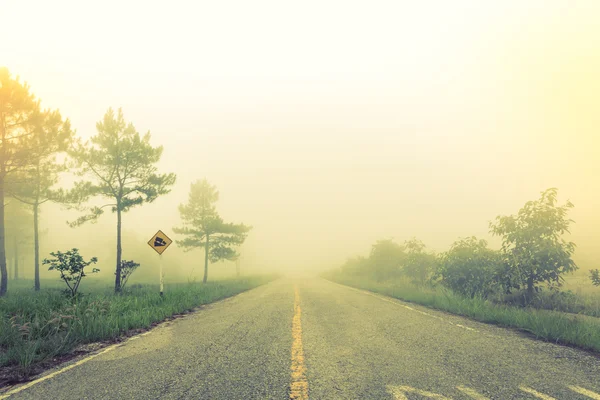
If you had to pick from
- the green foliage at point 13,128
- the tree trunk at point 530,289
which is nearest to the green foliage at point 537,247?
the tree trunk at point 530,289

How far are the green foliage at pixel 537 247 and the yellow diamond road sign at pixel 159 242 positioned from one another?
43.0 feet

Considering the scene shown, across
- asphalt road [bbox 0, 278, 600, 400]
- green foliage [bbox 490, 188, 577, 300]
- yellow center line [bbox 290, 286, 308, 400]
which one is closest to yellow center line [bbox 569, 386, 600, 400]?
asphalt road [bbox 0, 278, 600, 400]

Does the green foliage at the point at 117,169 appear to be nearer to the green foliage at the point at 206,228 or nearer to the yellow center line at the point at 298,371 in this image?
the green foliage at the point at 206,228

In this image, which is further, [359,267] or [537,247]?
[359,267]

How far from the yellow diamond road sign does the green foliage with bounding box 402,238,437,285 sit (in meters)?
16.0

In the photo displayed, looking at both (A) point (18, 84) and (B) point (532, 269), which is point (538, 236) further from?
(A) point (18, 84)

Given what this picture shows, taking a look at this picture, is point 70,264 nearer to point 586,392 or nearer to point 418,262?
point 586,392

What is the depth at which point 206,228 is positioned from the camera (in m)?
31.4

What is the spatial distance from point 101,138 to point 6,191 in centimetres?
726

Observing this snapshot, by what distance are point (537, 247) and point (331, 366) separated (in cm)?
917

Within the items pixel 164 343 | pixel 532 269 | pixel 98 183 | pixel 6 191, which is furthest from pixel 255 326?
pixel 6 191

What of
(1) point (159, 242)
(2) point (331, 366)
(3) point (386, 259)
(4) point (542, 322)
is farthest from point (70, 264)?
(3) point (386, 259)

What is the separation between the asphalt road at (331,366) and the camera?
10.9 ft

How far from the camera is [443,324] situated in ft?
24.0
